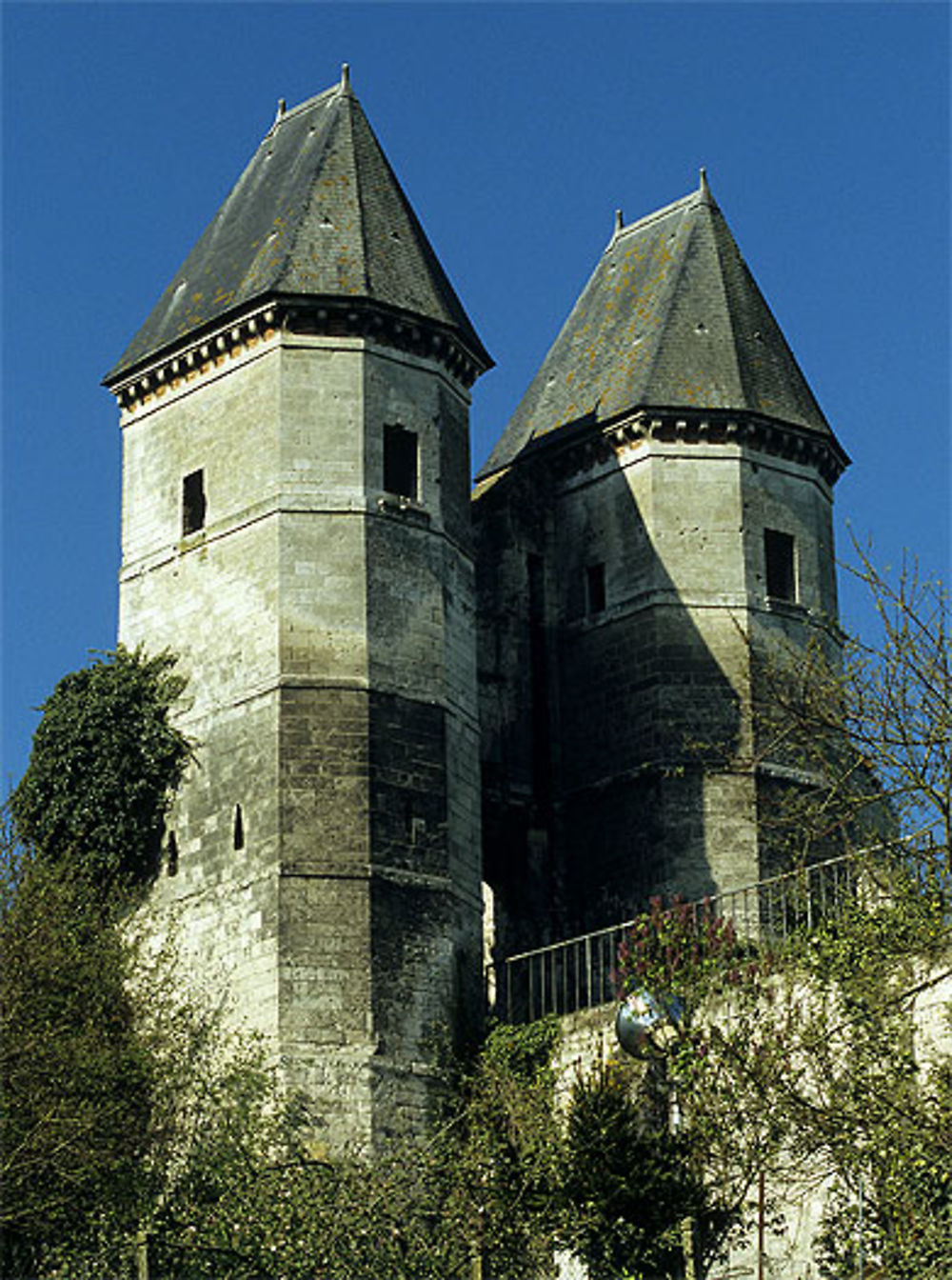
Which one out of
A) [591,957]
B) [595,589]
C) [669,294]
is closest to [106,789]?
[591,957]

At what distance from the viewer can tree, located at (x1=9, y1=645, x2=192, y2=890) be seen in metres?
33.2

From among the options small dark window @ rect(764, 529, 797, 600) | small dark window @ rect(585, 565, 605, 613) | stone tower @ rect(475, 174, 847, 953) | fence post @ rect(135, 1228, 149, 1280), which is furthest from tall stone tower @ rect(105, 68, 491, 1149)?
fence post @ rect(135, 1228, 149, 1280)

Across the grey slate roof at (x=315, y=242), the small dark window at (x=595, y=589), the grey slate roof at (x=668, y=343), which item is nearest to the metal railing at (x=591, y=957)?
the small dark window at (x=595, y=589)

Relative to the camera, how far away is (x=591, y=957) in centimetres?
3444

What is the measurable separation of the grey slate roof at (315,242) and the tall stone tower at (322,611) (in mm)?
49

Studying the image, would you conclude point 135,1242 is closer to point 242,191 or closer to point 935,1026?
point 935,1026

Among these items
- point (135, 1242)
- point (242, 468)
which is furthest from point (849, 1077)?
point (242, 468)

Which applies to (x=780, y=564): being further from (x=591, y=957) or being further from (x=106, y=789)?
(x=106, y=789)

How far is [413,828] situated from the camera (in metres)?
32.1

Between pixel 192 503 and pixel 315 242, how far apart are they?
3691mm

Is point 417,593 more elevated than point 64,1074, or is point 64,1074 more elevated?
point 417,593

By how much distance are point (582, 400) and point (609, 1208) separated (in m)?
15.9

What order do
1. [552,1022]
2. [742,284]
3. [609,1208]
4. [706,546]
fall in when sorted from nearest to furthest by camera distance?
[609,1208] → [552,1022] → [706,546] → [742,284]

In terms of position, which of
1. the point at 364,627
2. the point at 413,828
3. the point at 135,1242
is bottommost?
the point at 135,1242
